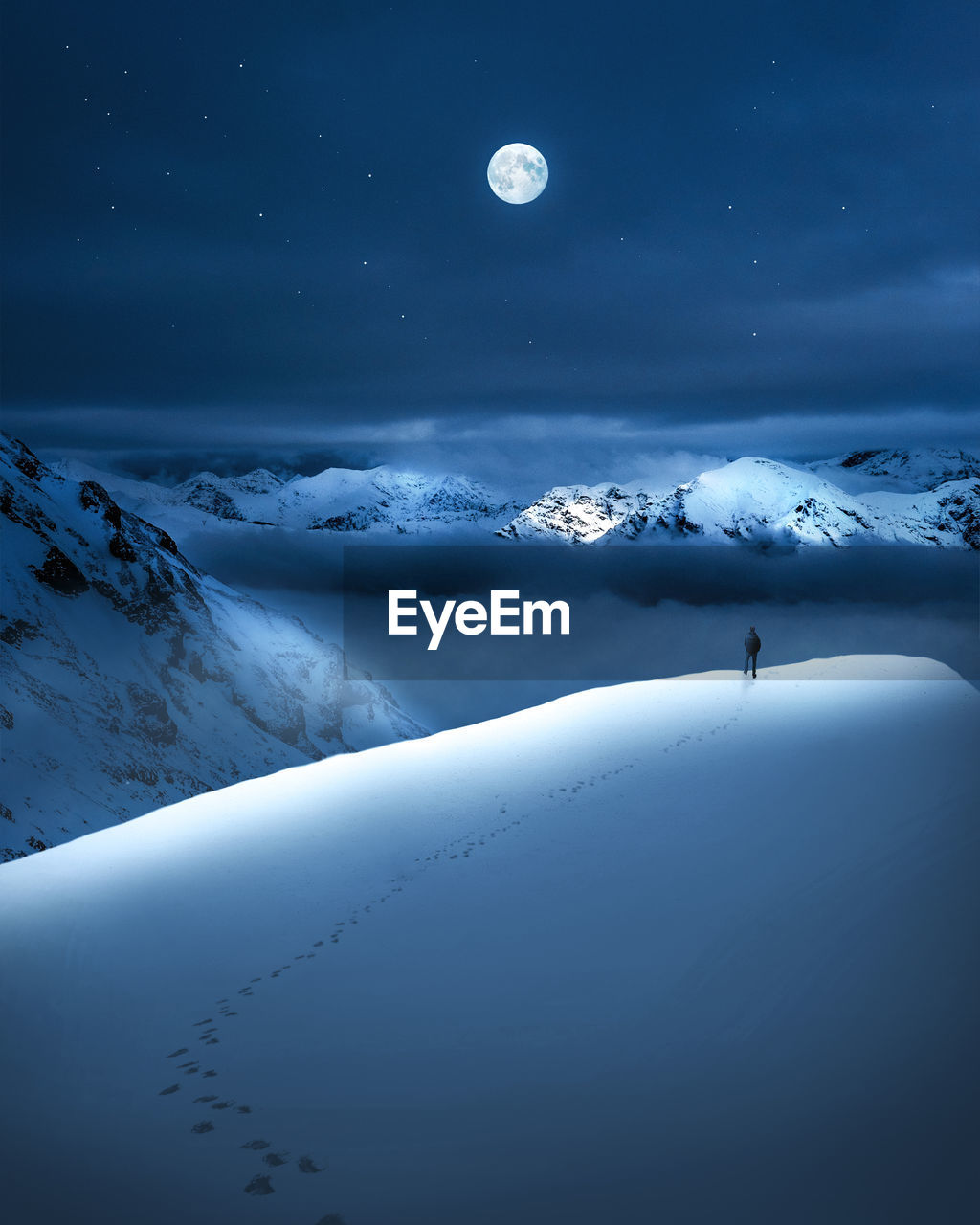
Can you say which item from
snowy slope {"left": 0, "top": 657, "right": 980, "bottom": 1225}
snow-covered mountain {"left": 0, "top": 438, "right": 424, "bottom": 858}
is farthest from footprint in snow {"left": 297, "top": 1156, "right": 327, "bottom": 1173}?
snow-covered mountain {"left": 0, "top": 438, "right": 424, "bottom": 858}

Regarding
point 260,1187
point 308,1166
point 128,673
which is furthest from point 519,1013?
point 128,673

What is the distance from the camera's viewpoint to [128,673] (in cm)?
14738

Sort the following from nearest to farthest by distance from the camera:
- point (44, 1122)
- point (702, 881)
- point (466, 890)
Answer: point (44, 1122), point (702, 881), point (466, 890)

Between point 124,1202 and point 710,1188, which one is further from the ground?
point 710,1188

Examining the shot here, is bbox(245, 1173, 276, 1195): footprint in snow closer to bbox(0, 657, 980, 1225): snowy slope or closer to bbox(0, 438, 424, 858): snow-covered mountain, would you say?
bbox(0, 657, 980, 1225): snowy slope

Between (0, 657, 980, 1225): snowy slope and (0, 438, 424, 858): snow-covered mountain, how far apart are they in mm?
108061

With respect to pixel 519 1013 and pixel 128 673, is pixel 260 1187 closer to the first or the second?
pixel 519 1013

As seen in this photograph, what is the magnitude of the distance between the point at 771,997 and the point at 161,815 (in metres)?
11.8

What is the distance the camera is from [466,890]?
9578 mm

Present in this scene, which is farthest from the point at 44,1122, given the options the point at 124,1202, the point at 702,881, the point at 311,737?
the point at 311,737

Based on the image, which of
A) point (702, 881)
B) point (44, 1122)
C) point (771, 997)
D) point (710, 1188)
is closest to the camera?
point (710, 1188)

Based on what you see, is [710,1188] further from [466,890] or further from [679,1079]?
[466,890]

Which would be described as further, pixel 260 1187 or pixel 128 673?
pixel 128 673

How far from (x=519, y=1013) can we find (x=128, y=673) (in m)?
154
